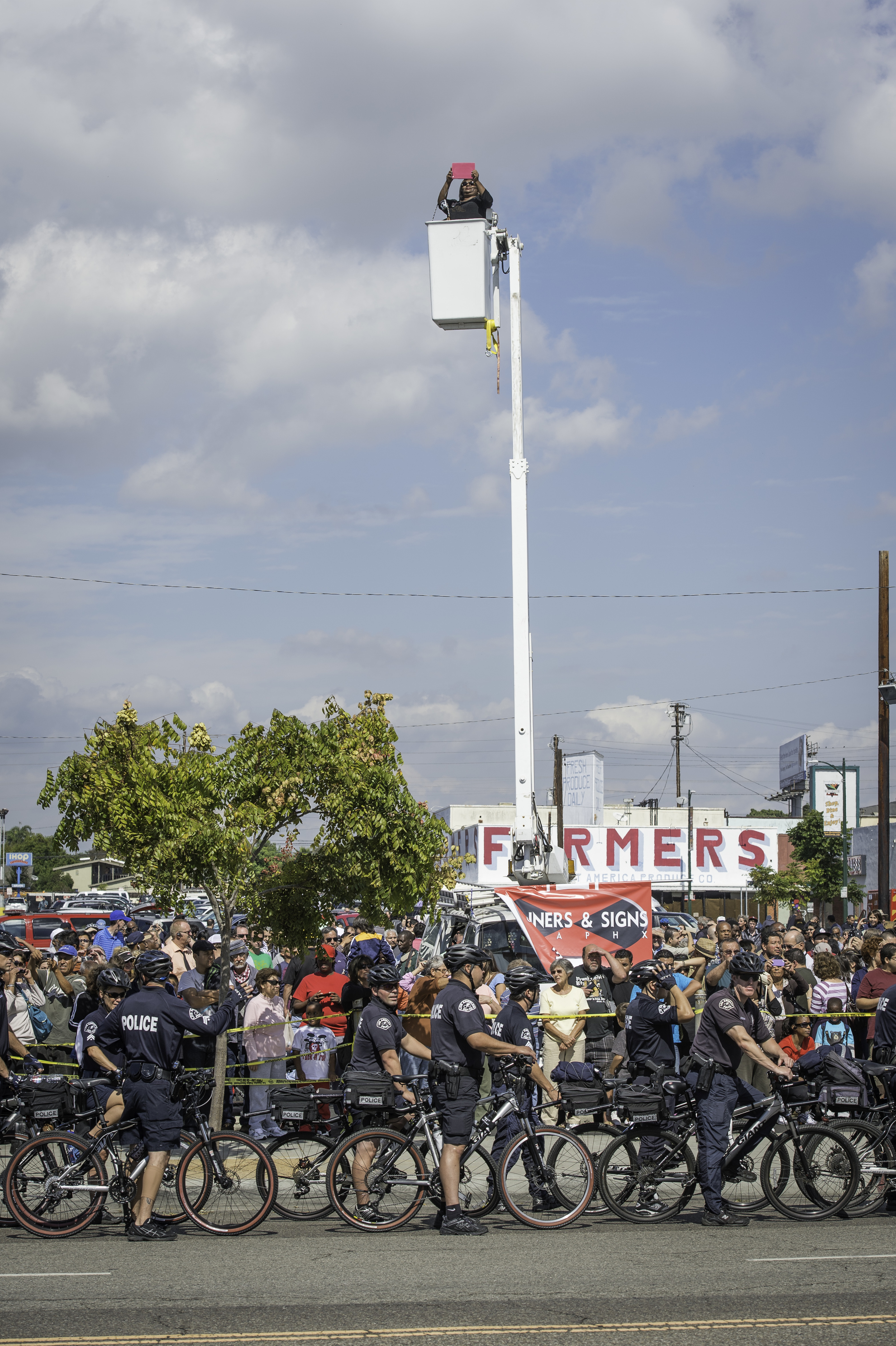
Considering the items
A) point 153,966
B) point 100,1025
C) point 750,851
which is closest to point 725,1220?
point 153,966

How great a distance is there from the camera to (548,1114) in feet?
42.4

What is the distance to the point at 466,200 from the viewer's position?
1435cm

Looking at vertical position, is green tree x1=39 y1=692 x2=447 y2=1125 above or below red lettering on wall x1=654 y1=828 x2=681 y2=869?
above

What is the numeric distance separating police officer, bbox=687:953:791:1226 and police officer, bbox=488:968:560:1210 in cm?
109

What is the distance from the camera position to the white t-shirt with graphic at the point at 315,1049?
12.1m

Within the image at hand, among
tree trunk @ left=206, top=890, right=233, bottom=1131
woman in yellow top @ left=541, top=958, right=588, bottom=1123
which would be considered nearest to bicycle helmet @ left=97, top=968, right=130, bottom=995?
tree trunk @ left=206, top=890, right=233, bottom=1131

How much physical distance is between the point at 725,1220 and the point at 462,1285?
100 inches

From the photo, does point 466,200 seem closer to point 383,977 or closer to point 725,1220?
point 383,977

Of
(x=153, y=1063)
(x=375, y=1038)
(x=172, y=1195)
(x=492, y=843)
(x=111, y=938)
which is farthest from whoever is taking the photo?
(x=492, y=843)

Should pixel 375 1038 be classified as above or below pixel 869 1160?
above

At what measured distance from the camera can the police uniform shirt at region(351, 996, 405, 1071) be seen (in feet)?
30.6

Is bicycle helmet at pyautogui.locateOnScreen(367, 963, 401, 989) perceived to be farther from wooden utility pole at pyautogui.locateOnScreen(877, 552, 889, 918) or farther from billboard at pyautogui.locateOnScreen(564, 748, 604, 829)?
billboard at pyautogui.locateOnScreen(564, 748, 604, 829)

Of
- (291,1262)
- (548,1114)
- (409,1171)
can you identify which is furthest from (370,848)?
(291,1262)

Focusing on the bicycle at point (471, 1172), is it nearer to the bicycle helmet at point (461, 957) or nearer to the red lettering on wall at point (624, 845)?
the bicycle helmet at point (461, 957)
